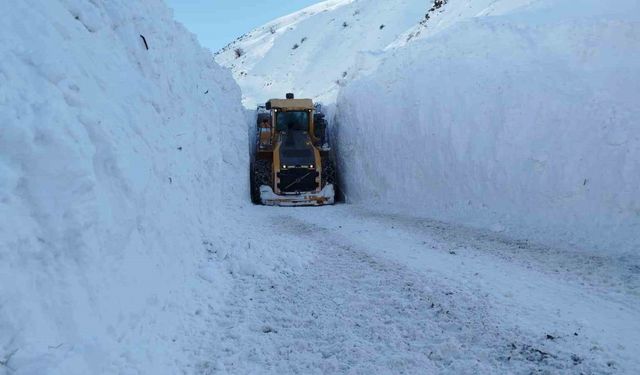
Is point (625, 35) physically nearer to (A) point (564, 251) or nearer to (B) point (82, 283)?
(A) point (564, 251)

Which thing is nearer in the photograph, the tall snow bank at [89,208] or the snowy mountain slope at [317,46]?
the tall snow bank at [89,208]

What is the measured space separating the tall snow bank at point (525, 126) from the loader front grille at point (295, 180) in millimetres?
2007

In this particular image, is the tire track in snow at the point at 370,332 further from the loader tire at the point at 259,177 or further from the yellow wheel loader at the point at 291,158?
the loader tire at the point at 259,177

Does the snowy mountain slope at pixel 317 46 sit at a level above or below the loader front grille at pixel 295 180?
above

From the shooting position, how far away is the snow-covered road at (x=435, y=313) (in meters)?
4.32

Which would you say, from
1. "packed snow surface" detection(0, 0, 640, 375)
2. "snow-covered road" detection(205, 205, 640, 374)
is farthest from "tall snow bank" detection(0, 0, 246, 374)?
"snow-covered road" detection(205, 205, 640, 374)

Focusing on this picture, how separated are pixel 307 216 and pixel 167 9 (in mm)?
5853

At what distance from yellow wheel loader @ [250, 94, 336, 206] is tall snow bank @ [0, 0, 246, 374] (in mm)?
8052

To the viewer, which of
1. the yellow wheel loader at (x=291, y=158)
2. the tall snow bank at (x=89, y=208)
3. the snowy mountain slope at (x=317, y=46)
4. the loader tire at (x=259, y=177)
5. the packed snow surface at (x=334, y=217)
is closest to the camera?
the tall snow bank at (x=89, y=208)

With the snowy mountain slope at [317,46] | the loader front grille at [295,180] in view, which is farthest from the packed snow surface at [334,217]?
the snowy mountain slope at [317,46]

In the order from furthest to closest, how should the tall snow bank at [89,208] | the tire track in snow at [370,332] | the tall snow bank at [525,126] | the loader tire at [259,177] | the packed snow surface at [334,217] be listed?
the loader tire at [259,177]
the tall snow bank at [525,126]
the tire track in snow at [370,332]
the packed snow surface at [334,217]
the tall snow bank at [89,208]

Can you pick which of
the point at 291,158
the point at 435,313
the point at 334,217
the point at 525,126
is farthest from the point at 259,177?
the point at 435,313

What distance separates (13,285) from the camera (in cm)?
309

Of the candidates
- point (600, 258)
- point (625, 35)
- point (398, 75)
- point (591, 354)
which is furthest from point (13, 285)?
point (398, 75)
